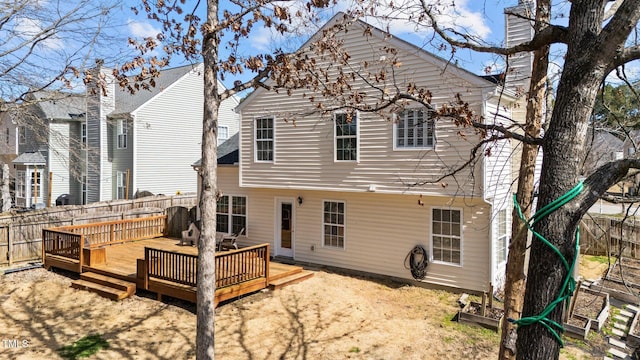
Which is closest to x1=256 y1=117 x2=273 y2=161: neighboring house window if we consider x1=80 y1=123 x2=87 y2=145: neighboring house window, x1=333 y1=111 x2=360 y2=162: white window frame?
x1=333 y1=111 x2=360 y2=162: white window frame

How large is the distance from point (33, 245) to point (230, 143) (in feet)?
26.4

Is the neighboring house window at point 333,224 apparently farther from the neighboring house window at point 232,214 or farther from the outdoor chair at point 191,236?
the outdoor chair at point 191,236

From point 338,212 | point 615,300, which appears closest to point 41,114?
point 338,212

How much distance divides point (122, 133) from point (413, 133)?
59.7 ft

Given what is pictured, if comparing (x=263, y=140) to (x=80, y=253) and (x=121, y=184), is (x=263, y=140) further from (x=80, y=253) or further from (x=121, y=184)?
(x=121, y=184)

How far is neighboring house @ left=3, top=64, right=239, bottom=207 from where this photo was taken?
22984 mm

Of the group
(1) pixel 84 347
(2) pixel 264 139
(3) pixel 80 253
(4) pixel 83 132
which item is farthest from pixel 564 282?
(4) pixel 83 132

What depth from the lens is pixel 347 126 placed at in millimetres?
12492

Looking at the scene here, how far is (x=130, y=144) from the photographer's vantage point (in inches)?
907

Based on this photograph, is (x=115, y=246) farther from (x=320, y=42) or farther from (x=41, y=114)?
(x=41, y=114)

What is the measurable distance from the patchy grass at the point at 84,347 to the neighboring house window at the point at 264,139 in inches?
293

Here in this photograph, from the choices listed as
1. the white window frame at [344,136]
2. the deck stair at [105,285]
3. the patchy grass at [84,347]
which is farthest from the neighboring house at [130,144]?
the patchy grass at [84,347]

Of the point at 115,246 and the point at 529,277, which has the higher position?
the point at 529,277

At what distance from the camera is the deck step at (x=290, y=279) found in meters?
11.0
